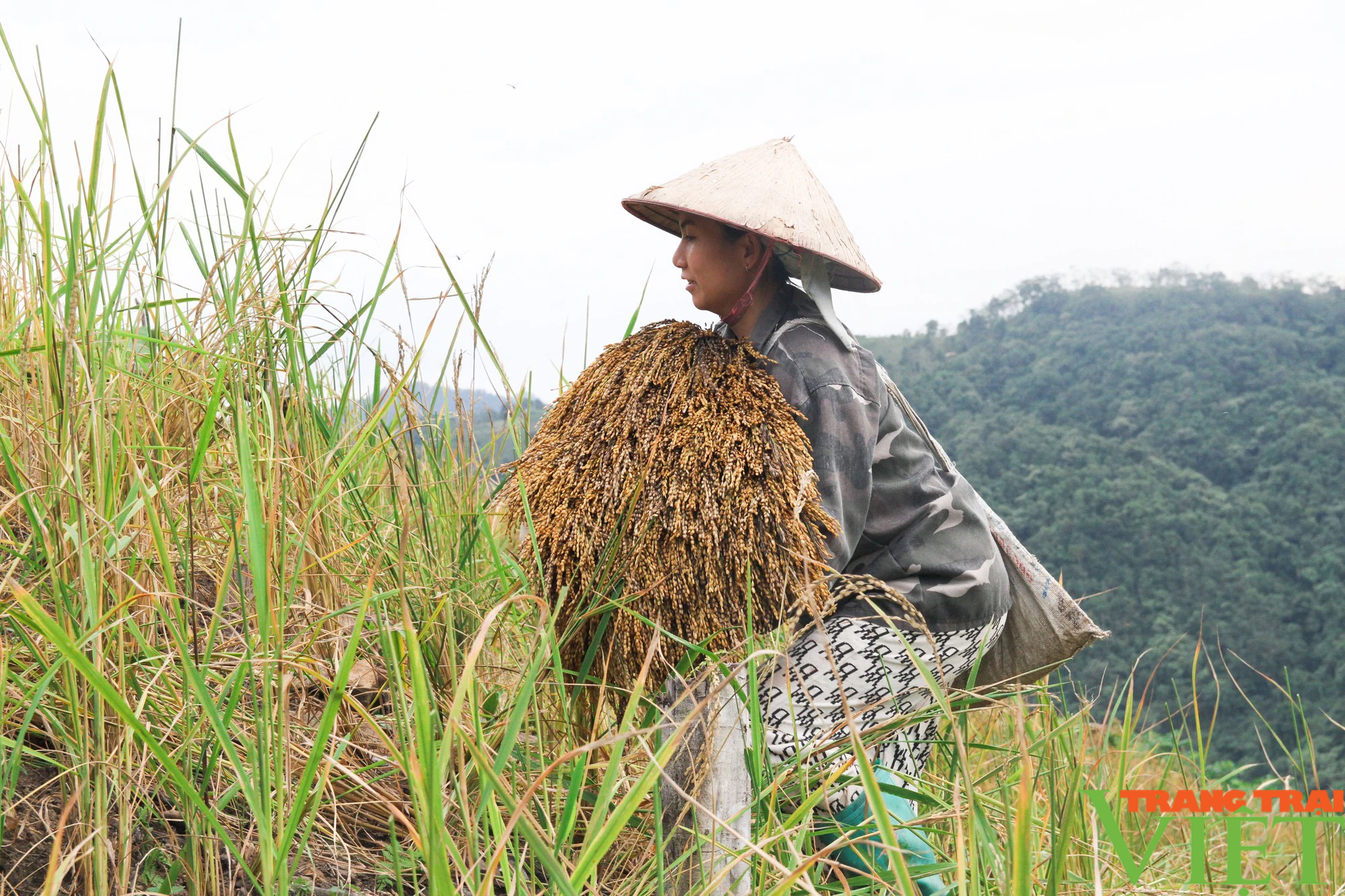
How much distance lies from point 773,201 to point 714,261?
0.18 meters

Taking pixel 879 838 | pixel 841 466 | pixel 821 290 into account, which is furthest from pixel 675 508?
pixel 879 838

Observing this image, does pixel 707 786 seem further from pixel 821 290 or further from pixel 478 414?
pixel 478 414

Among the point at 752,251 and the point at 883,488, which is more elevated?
the point at 752,251

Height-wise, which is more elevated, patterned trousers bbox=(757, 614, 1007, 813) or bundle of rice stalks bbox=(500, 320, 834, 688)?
bundle of rice stalks bbox=(500, 320, 834, 688)

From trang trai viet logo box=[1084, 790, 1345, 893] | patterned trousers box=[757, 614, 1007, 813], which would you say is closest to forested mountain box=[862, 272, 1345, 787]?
trang trai viet logo box=[1084, 790, 1345, 893]

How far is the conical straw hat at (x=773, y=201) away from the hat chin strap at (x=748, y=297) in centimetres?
6

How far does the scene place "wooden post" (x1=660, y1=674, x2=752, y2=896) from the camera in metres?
1.81

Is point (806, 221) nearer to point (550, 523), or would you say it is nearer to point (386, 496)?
point (550, 523)

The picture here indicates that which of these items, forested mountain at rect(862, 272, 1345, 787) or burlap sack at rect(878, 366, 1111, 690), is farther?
forested mountain at rect(862, 272, 1345, 787)

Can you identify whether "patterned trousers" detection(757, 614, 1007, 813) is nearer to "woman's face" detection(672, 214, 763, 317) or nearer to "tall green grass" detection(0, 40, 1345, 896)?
"tall green grass" detection(0, 40, 1345, 896)

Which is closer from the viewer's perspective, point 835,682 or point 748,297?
point 835,682

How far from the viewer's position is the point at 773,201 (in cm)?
208

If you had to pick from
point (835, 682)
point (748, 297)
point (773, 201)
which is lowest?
point (835, 682)

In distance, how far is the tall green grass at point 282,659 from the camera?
133 centimetres
